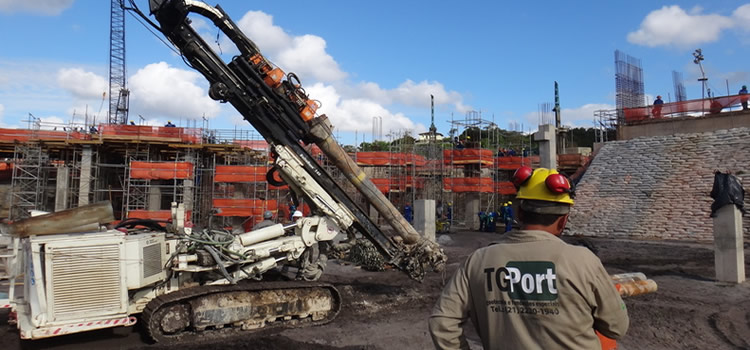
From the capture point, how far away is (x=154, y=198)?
22.6 metres

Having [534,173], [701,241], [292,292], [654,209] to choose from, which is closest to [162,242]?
[292,292]

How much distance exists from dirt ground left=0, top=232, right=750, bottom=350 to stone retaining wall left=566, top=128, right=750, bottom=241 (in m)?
6.47

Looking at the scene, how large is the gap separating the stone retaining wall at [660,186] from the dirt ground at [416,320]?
6.47m

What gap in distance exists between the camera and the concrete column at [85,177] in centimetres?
2241

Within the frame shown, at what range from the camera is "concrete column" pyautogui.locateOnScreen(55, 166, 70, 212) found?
73.0 feet

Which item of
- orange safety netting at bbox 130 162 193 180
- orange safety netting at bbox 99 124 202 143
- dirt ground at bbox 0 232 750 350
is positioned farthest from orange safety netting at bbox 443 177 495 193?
orange safety netting at bbox 99 124 202 143

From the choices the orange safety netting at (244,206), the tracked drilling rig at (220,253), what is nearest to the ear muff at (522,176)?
the tracked drilling rig at (220,253)

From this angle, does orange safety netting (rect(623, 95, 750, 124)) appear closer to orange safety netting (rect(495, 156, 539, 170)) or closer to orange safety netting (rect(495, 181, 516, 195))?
orange safety netting (rect(495, 156, 539, 170))

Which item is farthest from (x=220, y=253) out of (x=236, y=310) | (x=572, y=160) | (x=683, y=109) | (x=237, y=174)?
(x=572, y=160)

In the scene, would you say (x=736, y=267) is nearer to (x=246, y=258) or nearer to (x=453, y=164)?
(x=246, y=258)

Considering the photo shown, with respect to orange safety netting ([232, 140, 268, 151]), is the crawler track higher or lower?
lower

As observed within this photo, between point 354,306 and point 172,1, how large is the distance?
5497 millimetres

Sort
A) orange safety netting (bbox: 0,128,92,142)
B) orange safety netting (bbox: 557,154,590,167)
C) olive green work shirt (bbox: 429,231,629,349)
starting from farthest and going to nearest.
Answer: orange safety netting (bbox: 557,154,590,167)
orange safety netting (bbox: 0,128,92,142)
olive green work shirt (bbox: 429,231,629,349)

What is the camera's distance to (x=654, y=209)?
59.9 feet
